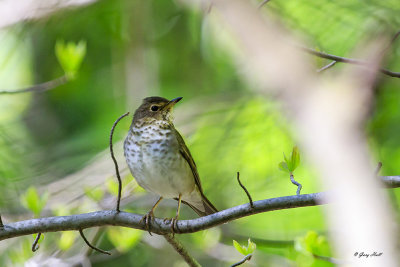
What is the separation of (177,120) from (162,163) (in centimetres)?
170

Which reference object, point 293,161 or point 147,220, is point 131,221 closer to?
point 147,220

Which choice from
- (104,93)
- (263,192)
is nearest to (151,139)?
(263,192)

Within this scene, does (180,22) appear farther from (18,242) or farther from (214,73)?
(18,242)

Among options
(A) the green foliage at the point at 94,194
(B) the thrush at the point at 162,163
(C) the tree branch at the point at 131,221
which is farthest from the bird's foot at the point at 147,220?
(A) the green foliage at the point at 94,194

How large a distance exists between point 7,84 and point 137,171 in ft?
9.40

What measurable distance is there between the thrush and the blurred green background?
0.33 metres

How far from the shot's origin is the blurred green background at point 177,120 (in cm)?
440

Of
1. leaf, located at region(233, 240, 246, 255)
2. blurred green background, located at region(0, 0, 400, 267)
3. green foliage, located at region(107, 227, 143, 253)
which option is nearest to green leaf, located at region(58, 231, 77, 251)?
blurred green background, located at region(0, 0, 400, 267)

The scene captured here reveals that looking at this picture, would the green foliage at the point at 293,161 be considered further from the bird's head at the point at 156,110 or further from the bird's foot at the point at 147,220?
the bird's head at the point at 156,110

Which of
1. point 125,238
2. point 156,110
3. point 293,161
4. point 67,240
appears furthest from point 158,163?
point 293,161

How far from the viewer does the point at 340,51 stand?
16.2ft

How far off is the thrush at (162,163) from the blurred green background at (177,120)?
331mm

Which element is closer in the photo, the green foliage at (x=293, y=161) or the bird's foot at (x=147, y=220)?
the green foliage at (x=293, y=161)

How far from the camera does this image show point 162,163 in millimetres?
3873
